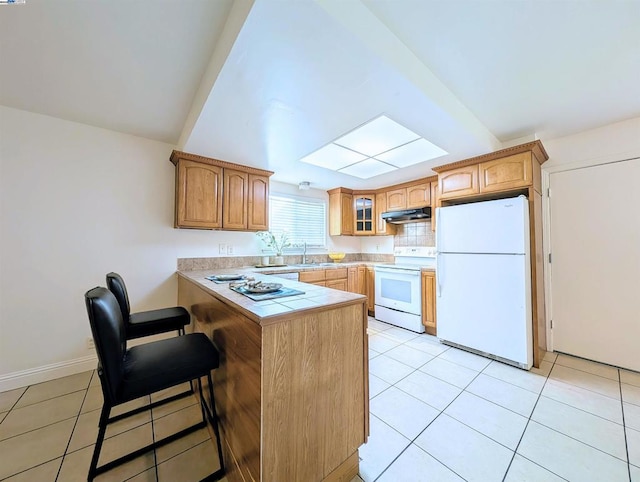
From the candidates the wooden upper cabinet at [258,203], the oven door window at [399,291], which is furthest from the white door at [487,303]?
the wooden upper cabinet at [258,203]

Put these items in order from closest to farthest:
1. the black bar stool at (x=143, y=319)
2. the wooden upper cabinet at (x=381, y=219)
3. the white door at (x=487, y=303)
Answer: the black bar stool at (x=143, y=319) < the white door at (x=487, y=303) < the wooden upper cabinet at (x=381, y=219)

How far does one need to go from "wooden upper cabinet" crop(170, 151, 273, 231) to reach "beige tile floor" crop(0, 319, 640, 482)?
1.76m

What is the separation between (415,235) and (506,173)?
1.75 meters

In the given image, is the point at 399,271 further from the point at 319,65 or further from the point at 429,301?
the point at 319,65

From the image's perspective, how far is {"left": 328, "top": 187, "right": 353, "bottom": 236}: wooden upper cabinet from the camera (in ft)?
14.6

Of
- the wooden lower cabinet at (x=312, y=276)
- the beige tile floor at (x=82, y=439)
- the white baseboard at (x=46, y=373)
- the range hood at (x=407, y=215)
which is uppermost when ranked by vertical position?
the range hood at (x=407, y=215)

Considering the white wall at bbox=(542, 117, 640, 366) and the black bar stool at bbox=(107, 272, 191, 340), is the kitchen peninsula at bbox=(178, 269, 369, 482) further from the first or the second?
the white wall at bbox=(542, 117, 640, 366)

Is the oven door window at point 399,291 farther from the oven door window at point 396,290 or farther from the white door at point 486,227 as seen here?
the white door at point 486,227

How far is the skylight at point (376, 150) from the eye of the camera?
87.0 inches

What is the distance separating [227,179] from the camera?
9.68 feet

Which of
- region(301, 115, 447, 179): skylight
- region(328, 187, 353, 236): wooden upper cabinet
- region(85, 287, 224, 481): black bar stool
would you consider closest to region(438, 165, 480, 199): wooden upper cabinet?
region(301, 115, 447, 179): skylight

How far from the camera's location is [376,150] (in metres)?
2.68

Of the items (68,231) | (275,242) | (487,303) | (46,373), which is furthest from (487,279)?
(46,373)

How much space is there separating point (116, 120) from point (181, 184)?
2.54 feet
